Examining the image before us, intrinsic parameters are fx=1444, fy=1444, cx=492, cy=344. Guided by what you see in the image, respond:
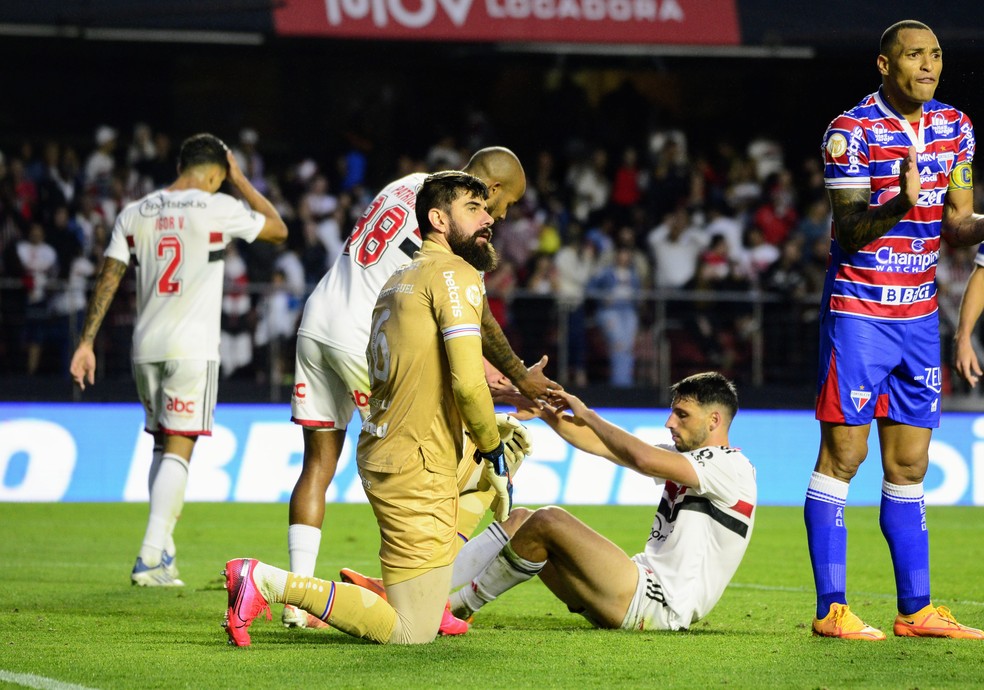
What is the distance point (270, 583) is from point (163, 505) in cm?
312

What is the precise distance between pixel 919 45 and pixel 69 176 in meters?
13.7

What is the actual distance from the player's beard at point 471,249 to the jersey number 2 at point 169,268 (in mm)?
3332

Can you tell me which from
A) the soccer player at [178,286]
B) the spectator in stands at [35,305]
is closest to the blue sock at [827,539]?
the soccer player at [178,286]

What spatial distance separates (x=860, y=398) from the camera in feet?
19.8

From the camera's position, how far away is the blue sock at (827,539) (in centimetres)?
608

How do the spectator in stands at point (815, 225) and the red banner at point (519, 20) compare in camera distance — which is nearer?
the red banner at point (519, 20)

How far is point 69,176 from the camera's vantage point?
17750mm

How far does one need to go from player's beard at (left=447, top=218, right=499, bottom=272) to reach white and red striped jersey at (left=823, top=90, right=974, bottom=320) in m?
1.48

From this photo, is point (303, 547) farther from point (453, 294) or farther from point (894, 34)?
point (894, 34)

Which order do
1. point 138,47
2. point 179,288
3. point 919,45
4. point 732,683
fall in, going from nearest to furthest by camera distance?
point 732,683 → point 919,45 → point 179,288 → point 138,47

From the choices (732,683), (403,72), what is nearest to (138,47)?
(403,72)

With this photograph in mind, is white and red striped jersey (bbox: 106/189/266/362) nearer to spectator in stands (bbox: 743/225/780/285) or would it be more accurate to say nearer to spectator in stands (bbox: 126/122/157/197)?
spectator in stands (bbox: 126/122/157/197)

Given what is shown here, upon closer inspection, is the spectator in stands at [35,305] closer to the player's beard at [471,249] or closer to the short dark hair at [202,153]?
the short dark hair at [202,153]

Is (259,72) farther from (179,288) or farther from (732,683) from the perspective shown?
(732,683)
